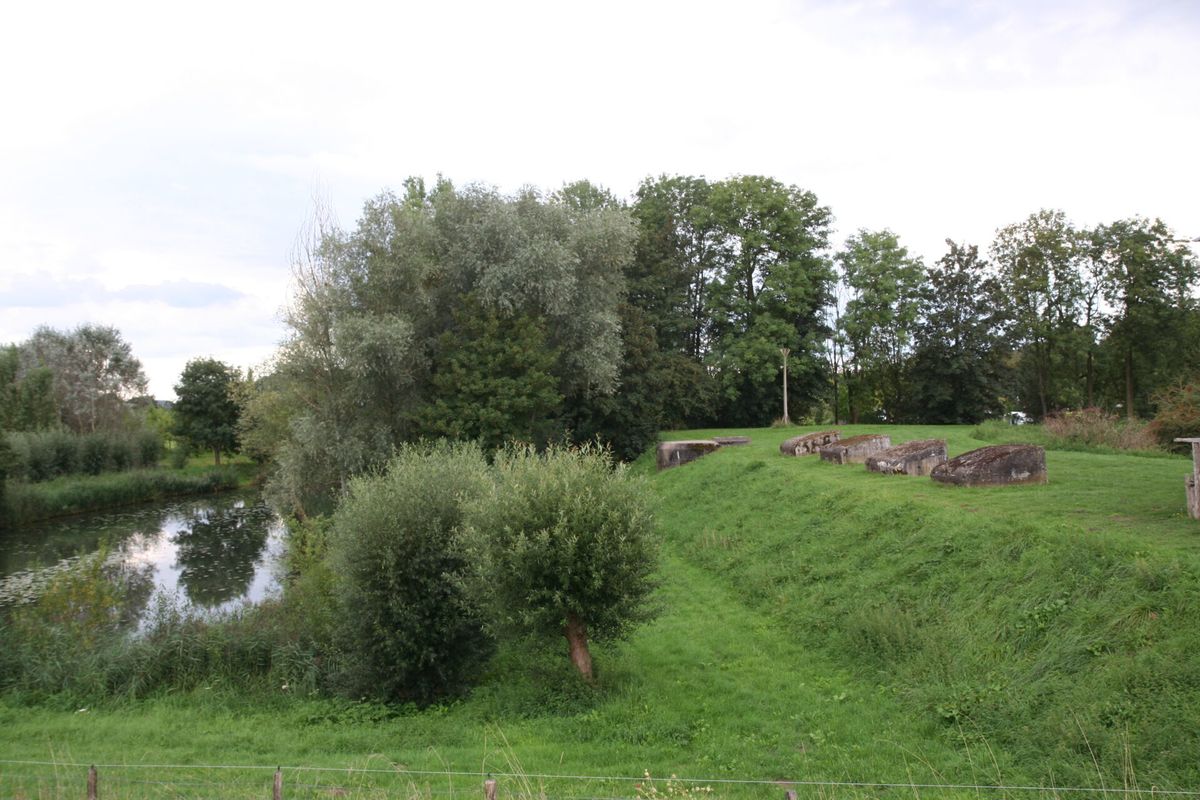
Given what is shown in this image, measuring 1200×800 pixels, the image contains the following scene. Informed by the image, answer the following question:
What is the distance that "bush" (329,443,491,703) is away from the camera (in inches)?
517

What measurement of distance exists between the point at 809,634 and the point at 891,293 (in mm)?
38775

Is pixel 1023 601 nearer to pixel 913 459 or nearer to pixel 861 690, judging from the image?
pixel 861 690

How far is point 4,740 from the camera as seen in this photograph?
11148 millimetres

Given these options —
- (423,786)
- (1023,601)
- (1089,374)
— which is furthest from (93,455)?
(1089,374)

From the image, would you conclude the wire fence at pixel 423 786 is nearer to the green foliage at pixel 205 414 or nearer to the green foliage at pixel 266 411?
the green foliage at pixel 266 411

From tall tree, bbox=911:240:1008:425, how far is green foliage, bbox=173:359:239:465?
5160 cm

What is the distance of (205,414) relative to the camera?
6328cm

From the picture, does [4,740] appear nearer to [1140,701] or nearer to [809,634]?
[809,634]

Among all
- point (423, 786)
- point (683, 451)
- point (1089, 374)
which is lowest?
point (423, 786)

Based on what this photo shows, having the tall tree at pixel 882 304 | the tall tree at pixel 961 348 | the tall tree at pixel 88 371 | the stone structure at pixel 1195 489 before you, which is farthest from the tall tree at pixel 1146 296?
the tall tree at pixel 88 371

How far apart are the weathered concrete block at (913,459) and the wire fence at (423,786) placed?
1167 cm

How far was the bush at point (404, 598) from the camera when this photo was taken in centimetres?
1314

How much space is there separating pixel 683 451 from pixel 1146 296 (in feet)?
88.4

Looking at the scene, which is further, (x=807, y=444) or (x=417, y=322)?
(x=417, y=322)
